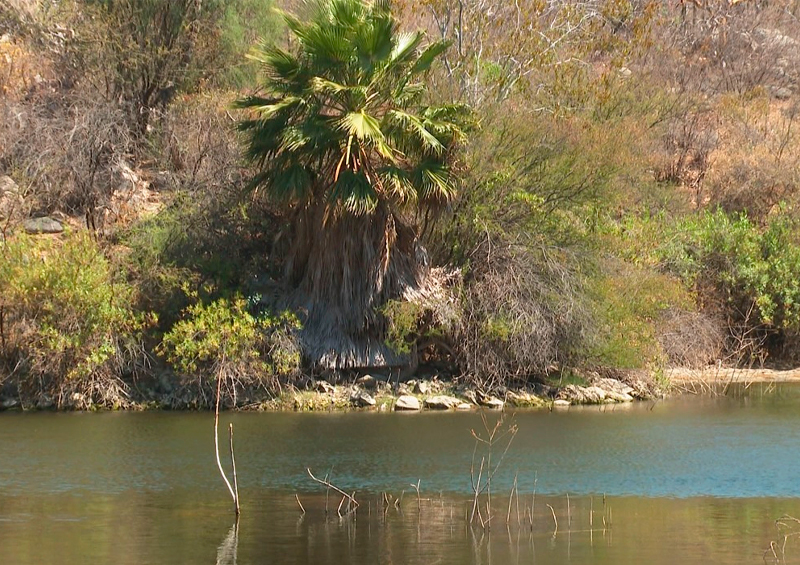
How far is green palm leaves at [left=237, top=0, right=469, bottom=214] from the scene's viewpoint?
76.1ft

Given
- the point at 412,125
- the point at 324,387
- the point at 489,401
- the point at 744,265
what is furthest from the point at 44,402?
the point at 744,265

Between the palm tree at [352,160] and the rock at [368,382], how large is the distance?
55cm

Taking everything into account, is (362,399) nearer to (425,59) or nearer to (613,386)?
(613,386)

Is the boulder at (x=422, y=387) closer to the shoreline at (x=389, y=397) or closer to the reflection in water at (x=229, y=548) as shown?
the shoreline at (x=389, y=397)

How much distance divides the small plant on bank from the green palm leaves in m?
2.71

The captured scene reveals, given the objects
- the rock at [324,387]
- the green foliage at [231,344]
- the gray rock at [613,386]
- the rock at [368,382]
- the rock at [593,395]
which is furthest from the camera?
the gray rock at [613,386]

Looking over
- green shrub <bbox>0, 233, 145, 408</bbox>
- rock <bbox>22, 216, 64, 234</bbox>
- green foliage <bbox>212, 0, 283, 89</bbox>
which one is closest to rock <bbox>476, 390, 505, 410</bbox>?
green shrub <bbox>0, 233, 145, 408</bbox>

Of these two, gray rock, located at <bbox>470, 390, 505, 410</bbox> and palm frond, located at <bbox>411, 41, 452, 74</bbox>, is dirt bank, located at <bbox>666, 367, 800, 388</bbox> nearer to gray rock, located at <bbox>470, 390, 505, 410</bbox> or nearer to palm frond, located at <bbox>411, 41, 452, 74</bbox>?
gray rock, located at <bbox>470, 390, 505, 410</bbox>

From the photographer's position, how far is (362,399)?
24562mm

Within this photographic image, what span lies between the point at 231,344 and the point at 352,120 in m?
5.26

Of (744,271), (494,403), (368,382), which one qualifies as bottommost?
(494,403)

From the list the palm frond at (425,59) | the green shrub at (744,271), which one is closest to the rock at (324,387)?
the palm frond at (425,59)

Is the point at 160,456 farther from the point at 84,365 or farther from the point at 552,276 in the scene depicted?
the point at 552,276

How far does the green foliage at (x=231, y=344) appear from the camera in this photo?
23.7m
